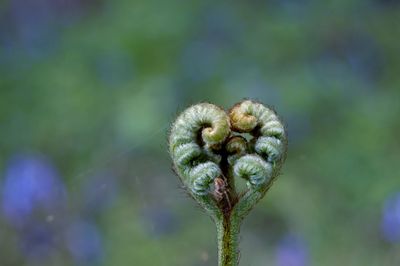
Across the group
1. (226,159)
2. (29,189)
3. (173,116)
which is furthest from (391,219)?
(226,159)

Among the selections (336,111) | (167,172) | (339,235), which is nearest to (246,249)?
(339,235)

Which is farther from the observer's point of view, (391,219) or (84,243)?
(84,243)

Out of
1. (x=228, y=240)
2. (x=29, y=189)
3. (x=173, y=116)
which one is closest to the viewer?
(x=228, y=240)

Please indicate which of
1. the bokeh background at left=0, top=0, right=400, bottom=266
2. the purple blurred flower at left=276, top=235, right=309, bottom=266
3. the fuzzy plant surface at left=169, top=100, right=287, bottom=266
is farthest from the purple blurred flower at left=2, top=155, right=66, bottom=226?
the fuzzy plant surface at left=169, top=100, right=287, bottom=266

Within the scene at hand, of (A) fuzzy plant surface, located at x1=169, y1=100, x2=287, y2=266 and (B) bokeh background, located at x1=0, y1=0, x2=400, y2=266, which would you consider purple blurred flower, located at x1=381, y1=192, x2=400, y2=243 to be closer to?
(B) bokeh background, located at x1=0, y1=0, x2=400, y2=266

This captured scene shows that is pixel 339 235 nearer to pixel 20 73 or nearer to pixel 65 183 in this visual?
pixel 65 183

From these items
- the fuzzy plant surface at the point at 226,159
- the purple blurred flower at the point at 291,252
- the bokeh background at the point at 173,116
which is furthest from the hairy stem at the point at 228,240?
the purple blurred flower at the point at 291,252

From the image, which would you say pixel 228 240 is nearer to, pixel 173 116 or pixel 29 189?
pixel 173 116
